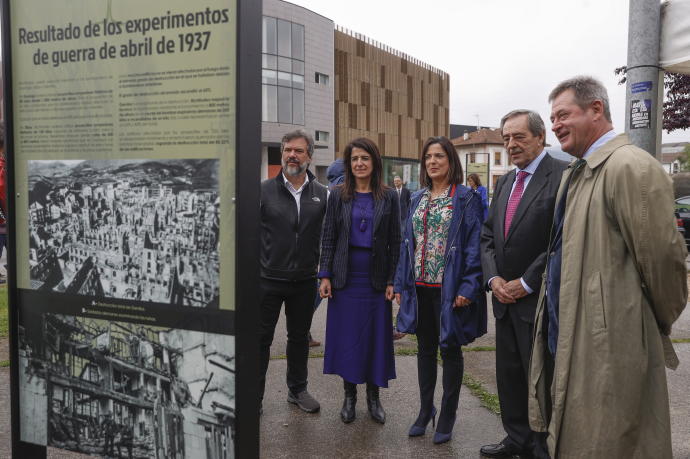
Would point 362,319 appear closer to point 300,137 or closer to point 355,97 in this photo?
point 300,137

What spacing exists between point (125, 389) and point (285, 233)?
1.80m

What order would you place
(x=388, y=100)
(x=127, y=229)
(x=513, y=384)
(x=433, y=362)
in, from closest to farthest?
(x=127, y=229)
(x=513, y=384)
(x=433, y=362)
(x=388, y=100)

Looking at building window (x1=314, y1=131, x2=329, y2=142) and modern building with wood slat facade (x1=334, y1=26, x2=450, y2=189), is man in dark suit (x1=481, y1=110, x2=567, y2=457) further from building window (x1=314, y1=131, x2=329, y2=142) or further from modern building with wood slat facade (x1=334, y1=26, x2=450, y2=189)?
building window (x1=314, y1=131, x2=329, y2=142)

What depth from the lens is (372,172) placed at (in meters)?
4.07

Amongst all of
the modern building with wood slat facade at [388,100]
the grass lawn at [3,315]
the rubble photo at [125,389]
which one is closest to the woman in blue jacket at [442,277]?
the rubble photo at [125,389]

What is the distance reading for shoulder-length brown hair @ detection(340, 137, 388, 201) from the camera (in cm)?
402

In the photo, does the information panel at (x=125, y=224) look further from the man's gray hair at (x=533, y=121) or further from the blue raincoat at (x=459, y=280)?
the man's gray hair at (x=533, y=121)

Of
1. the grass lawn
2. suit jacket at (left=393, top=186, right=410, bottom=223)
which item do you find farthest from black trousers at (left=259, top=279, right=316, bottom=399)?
the grass lawn

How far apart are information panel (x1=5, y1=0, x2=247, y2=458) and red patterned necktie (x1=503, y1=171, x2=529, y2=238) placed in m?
1.77

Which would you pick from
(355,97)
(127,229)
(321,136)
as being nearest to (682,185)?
(127,229)

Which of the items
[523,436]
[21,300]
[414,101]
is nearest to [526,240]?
[523,436]

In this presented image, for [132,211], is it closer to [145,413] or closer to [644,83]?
[145,413]

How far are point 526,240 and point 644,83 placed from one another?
136 cm

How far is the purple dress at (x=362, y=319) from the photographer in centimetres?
395
